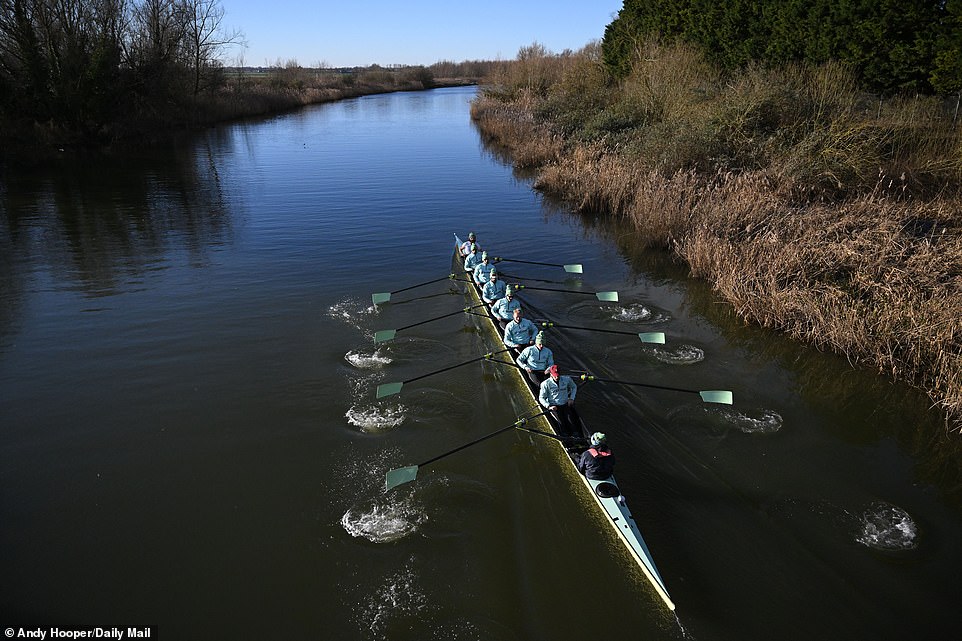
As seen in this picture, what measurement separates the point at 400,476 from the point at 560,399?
3.00 metres

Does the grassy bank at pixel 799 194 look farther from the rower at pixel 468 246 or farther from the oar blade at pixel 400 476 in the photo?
the oar blade at pixel 400 476

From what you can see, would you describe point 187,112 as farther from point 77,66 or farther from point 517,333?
point 517,333

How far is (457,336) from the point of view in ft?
43.1

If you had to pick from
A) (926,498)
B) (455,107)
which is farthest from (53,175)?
(455,107)

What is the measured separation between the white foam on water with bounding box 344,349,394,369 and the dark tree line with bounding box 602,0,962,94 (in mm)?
18581

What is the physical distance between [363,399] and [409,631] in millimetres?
4936

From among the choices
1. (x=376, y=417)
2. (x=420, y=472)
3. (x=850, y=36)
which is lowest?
(x=420, y=472)

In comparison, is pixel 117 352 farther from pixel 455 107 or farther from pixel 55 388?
pixel 455 107

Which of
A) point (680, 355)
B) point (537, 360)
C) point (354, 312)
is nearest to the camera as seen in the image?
point (537, 360)

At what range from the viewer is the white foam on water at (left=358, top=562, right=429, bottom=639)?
644 cm

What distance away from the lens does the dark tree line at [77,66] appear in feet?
97.5

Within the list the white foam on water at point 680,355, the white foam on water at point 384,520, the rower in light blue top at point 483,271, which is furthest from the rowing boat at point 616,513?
the rower in light blue top at point 483,271

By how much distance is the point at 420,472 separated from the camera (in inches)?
345

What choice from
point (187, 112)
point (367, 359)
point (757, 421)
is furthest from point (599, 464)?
point (187, 112)
